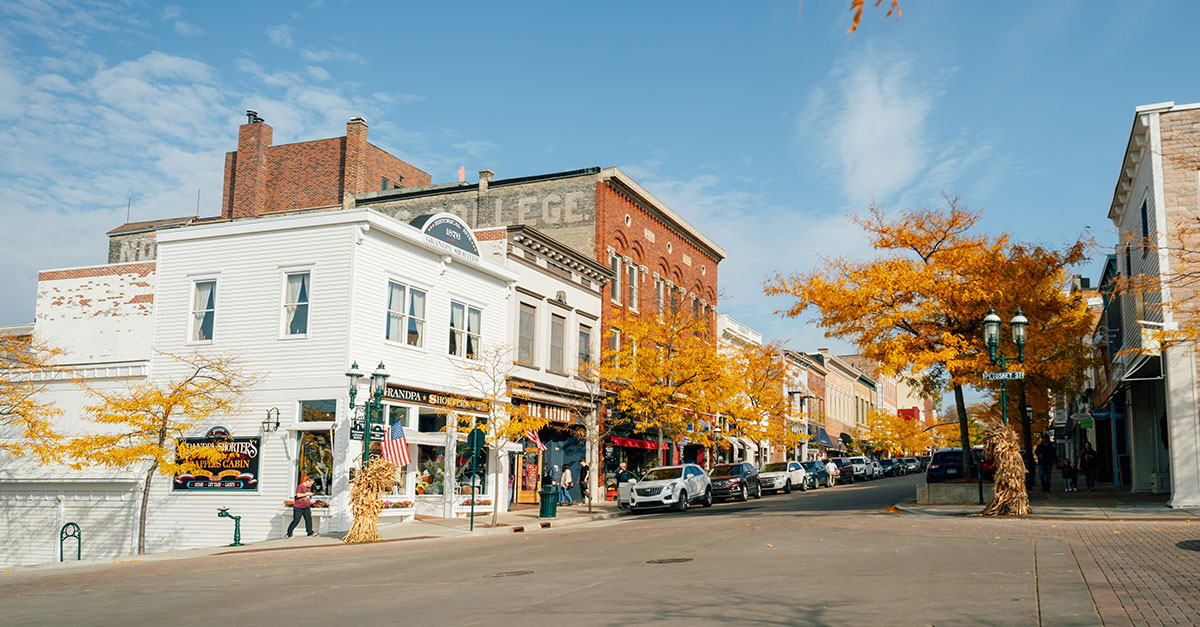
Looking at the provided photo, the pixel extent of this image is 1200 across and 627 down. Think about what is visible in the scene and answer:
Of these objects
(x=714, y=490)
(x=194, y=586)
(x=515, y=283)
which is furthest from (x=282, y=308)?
(x=714, y=490)

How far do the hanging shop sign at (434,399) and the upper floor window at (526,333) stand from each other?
13.7 ft

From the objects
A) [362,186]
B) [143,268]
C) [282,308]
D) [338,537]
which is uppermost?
[362,186]

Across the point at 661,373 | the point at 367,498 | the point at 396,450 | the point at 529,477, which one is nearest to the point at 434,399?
the point at 396,450

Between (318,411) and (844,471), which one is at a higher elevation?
(318,411)

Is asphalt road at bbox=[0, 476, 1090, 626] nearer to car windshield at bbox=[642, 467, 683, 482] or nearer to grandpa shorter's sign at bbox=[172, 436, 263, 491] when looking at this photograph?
grandpa shorter's sign at bbox=[172, 436, 263, 491]

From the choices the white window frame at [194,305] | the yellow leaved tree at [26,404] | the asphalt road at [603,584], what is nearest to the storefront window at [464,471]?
the white window frame at [194,305]

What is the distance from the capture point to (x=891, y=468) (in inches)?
2815

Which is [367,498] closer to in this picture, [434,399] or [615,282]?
[434,399]

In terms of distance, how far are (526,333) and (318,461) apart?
1122 centimetres

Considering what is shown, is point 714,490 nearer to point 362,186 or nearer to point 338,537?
point 338,537

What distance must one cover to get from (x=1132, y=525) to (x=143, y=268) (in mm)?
30057

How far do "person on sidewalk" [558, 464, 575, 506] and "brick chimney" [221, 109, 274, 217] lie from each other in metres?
22.6

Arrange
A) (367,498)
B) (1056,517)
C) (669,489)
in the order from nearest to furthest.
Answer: (1056,517)
(367,498)
(669,489)

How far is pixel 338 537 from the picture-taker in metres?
24.1
